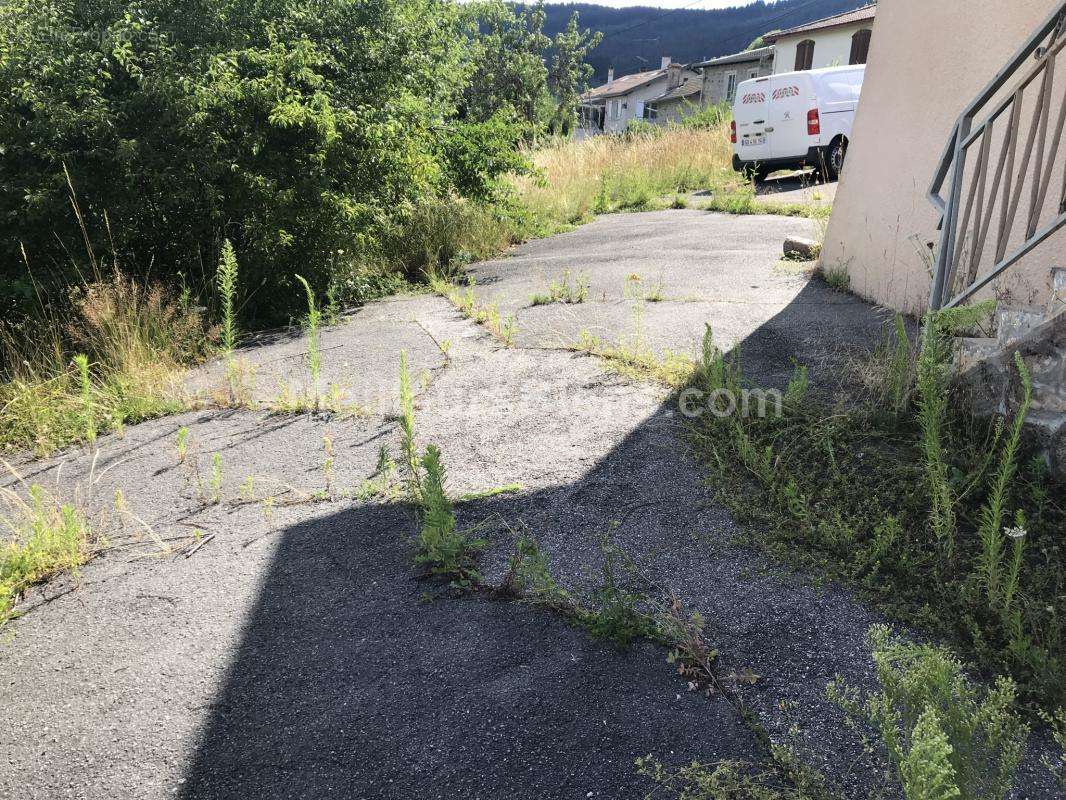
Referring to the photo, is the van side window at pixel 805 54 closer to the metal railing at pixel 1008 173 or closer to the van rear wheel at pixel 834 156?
the van rear wheel at pixel 834 156

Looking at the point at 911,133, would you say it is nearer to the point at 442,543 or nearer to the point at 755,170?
the point at 442,543

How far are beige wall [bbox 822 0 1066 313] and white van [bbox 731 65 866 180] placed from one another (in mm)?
6882

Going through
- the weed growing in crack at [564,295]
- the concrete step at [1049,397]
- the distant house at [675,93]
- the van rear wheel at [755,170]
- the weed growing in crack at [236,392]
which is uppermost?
the distant house at [675,93]

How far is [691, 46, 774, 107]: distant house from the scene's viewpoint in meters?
38.4

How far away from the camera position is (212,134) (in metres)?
6.07

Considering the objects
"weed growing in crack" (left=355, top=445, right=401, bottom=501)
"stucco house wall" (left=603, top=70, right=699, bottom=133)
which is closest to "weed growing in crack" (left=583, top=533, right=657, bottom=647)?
"weed growing in crack" (left=355, top=445, right=401, bottom=501)

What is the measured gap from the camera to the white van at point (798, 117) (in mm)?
12633

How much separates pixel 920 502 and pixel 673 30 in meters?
106

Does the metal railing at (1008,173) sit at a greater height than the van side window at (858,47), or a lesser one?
lesser

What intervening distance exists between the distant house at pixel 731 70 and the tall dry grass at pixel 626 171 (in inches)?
948

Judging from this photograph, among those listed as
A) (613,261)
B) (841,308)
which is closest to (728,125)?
(613,261)

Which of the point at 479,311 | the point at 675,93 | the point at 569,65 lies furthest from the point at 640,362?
the point at 675,93

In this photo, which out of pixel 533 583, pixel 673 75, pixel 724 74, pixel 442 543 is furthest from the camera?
pixel 673 75

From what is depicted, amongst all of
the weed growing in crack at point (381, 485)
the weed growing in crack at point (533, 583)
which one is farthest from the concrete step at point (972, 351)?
the weed growing in crack at point (381, 485)
